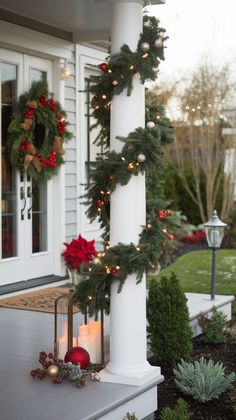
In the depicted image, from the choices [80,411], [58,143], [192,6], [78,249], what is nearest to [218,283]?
[78,249]

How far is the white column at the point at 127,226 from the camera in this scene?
4.35 m

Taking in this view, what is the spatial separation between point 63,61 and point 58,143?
3.29ft

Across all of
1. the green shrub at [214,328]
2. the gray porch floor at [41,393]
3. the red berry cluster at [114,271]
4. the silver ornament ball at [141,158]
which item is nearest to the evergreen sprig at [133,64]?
the silver ornament ball at [141,158]

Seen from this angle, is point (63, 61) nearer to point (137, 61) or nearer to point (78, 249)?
point (78, 249)

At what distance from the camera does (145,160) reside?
14.1ft

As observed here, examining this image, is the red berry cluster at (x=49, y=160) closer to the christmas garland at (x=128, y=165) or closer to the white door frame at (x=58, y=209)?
the white door frame at (x=58, y=209)

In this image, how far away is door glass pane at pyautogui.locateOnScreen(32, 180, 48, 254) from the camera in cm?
775

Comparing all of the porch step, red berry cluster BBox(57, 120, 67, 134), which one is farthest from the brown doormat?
red berry cluster BBox(57, 120, 67, 134)

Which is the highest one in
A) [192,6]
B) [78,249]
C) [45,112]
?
[192,6]

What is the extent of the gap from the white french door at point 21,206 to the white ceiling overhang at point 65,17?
0.35 m

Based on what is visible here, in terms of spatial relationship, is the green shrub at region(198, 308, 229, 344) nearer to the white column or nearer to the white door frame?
the white column

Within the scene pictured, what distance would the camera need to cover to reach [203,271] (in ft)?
35.2

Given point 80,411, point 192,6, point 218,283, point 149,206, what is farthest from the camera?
point 192,6

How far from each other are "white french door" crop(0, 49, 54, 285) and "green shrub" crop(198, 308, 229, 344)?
6.87 ft
